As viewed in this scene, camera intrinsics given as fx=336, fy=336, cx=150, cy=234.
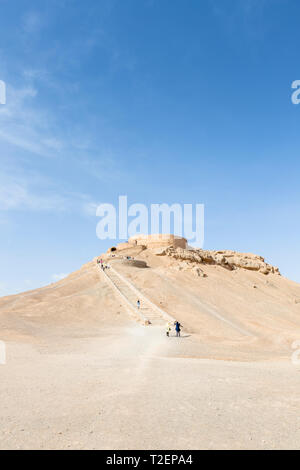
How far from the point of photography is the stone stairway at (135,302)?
23.5 m

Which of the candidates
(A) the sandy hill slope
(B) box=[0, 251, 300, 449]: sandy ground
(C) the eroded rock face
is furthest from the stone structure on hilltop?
(B) box=[0, 251, 300, 449]: sandy ground

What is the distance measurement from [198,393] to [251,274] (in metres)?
52.2

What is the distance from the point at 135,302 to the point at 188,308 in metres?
4.66

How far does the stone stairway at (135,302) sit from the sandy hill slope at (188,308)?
26.6 inches

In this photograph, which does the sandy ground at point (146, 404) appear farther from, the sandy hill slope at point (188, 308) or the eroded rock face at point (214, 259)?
the eroded rock face at point (214, 259)

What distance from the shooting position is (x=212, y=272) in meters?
47.7

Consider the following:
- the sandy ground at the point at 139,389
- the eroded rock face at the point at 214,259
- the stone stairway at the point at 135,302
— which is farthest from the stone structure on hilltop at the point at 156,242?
the sandy ground at the point at 139,389

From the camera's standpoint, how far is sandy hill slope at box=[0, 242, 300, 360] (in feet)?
60.8

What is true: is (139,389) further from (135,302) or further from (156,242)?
(156,242)

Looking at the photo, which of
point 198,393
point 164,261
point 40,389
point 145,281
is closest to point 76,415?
point 40,389

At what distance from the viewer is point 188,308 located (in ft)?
95.8

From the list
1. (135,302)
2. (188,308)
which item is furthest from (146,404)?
(188,308)

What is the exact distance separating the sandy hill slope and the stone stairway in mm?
676
